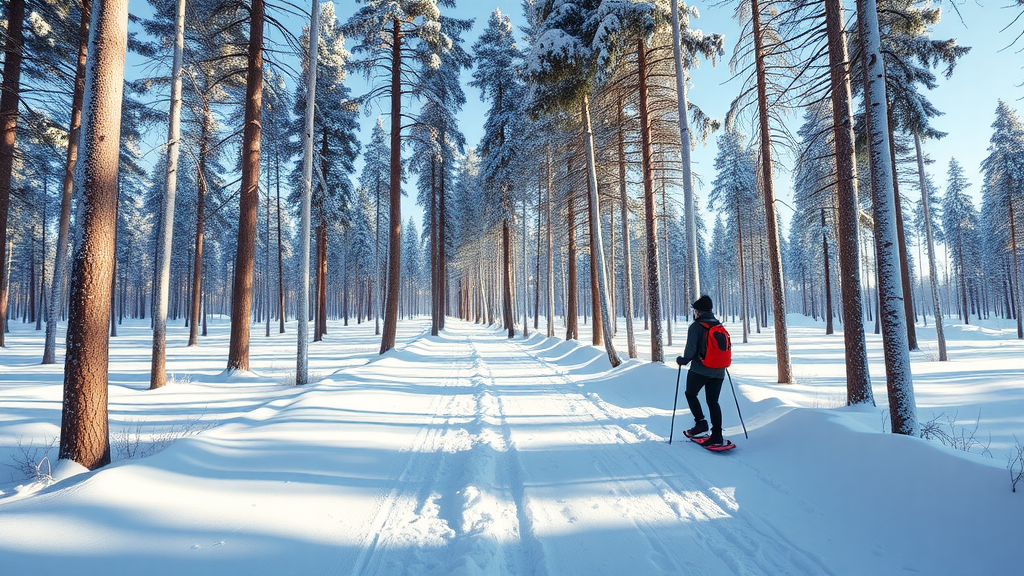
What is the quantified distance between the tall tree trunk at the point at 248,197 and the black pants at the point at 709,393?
10.2 m

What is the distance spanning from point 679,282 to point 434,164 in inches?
1910

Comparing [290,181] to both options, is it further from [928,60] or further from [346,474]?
[928,60]

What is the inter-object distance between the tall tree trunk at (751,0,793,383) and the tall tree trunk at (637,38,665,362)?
256 centimetres

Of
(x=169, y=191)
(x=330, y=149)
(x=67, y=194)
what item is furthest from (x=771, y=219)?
(x=67, y=194)

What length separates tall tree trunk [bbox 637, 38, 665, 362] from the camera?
33.4 ft

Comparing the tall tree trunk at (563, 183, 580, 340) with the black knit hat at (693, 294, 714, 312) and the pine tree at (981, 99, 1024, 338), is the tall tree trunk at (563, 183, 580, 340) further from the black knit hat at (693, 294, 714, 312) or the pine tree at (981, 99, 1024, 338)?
the pine tree at (981, 99, 1024, 338)

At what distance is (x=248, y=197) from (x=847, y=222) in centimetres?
1260

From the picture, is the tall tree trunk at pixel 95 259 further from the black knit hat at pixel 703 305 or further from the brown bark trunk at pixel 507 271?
the brown bark trunk at pixel 507 271

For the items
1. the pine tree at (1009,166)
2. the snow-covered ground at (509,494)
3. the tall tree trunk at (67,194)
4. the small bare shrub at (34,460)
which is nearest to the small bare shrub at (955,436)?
the snow-covered ground at (509,494)

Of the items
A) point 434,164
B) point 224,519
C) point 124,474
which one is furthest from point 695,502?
point 434,164

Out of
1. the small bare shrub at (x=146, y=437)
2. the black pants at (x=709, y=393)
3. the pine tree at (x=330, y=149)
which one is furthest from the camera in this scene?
the pine tree at (x=330, y=149)

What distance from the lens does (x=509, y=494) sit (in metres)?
3.65

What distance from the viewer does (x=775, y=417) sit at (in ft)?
17.7

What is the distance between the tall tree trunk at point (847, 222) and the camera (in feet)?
19.0
